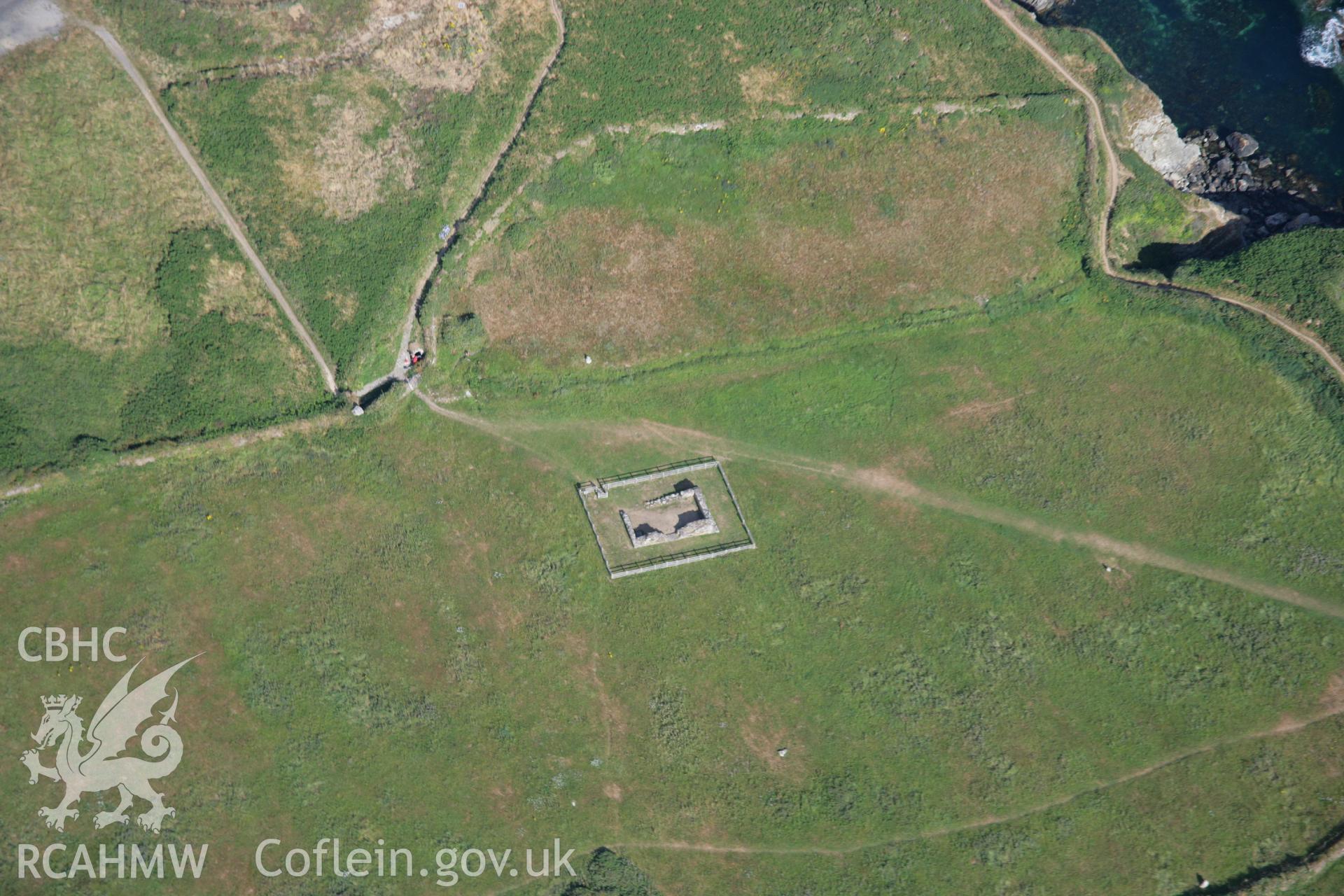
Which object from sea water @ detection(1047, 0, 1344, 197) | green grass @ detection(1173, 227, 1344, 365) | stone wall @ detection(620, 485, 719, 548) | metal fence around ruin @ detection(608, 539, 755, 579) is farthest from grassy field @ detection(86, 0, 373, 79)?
green grass @ detection(1173, 227, 1344, 365)

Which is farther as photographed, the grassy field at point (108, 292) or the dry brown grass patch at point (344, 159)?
the dry brown grass patch at point (344, 159)

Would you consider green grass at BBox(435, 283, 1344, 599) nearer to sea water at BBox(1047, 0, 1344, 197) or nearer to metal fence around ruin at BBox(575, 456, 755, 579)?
metal fence around ruin at BBox(575, 456, 755, 579)

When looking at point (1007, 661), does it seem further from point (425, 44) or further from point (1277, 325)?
point (425, 44)

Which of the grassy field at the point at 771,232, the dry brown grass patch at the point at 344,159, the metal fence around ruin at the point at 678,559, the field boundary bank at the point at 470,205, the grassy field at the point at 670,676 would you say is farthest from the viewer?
the grassy field at the point at 771,232

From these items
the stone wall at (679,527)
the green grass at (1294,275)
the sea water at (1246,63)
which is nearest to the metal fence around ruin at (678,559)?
the stone wall at (679,527)

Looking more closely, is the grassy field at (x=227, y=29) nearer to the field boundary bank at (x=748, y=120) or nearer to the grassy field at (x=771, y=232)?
the field boundary bank at (x=748, y=120)

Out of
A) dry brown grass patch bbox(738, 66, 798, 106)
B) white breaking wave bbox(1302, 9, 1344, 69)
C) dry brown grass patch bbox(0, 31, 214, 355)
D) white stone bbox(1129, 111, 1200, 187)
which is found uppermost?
white breaking wave bbox(1302, 9, 1344, 69)
